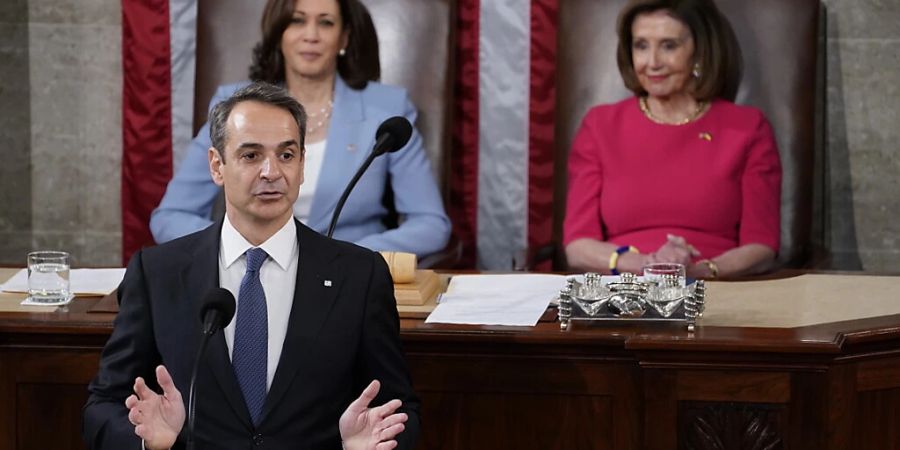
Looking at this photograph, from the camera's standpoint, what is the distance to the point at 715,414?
2.91 metres

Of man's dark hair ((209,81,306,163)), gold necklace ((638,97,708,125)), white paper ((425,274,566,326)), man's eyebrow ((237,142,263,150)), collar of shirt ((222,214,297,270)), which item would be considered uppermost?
gold necklace ((638,97,708,125))

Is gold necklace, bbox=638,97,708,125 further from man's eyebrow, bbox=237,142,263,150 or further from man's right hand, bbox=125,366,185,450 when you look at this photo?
man's right hand, bbox=125,366,185,450

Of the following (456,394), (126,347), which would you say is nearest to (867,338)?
(456,394)

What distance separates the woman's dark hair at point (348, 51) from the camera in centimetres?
455

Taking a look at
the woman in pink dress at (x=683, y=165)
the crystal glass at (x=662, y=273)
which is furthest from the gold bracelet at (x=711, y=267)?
the crystal glass at (x=662, y=273)

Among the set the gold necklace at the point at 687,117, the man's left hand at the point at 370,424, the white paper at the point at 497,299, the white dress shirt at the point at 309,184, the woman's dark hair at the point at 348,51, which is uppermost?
the woman's dark hair at the point at 348,51

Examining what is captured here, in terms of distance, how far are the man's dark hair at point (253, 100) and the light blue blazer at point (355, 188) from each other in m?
1.61

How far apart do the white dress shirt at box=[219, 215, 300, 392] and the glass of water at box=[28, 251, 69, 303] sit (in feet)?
2.18

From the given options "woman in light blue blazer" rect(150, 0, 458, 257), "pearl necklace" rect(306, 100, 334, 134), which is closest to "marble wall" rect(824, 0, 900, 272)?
"woman in light blue blazer" rect(150, 0, 458, 257)

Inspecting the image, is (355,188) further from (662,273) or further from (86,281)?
(662,273)

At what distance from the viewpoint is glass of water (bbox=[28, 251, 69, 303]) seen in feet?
10.8

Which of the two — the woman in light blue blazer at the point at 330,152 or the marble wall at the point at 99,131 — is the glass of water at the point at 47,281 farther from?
the marble wall at the point at 99,131

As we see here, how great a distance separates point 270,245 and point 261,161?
0.49 feet

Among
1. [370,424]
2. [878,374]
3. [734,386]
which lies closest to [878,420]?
[878,374]
